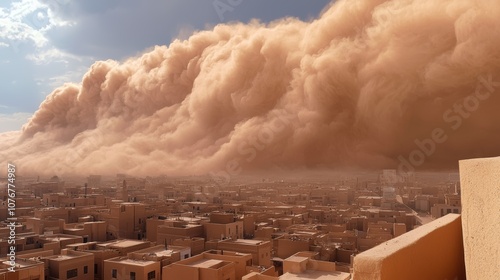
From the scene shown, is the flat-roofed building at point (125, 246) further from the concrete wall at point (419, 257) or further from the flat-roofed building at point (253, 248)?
the concrete wall at point (419, 257)

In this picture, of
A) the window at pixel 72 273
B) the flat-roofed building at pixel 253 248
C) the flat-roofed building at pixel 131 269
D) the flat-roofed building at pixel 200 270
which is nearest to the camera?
the flat-roofed building at pixel 200 270

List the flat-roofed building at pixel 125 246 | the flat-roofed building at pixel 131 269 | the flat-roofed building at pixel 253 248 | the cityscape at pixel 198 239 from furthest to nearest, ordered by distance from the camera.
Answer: the flat-roofed building at pixel 125 246, the flat-roofed building at pixel 253 248, the flat-roofed building at pixel 131 269, the cityscape at pixel 198 239

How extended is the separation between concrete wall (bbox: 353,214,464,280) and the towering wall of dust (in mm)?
16813

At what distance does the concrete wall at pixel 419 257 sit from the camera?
6.24 feet

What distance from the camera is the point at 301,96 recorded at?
25.4 metres

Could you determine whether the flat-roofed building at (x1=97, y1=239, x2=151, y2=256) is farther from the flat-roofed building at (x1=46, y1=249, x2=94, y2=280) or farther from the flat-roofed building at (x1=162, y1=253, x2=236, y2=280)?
the flat-roofed building at (x1=162, y1=253, x2=236, y2=280)

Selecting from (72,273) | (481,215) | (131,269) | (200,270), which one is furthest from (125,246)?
(481,215)

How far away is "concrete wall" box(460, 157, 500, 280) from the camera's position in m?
1.66

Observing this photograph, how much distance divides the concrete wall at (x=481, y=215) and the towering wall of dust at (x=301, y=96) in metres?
17.7

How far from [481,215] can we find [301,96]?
23.9m

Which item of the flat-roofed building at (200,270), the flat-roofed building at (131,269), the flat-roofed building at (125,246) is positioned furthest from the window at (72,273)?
the flat-roofed building at (200,270)

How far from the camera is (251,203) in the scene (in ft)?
92.2

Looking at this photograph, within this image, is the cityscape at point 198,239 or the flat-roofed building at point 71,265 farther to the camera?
the flat-roofed building at point 71,265

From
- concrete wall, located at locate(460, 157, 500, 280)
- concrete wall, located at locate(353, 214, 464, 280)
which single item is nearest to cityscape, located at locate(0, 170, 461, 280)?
concrete wall, located at locate(353, 214, 464, 280)
